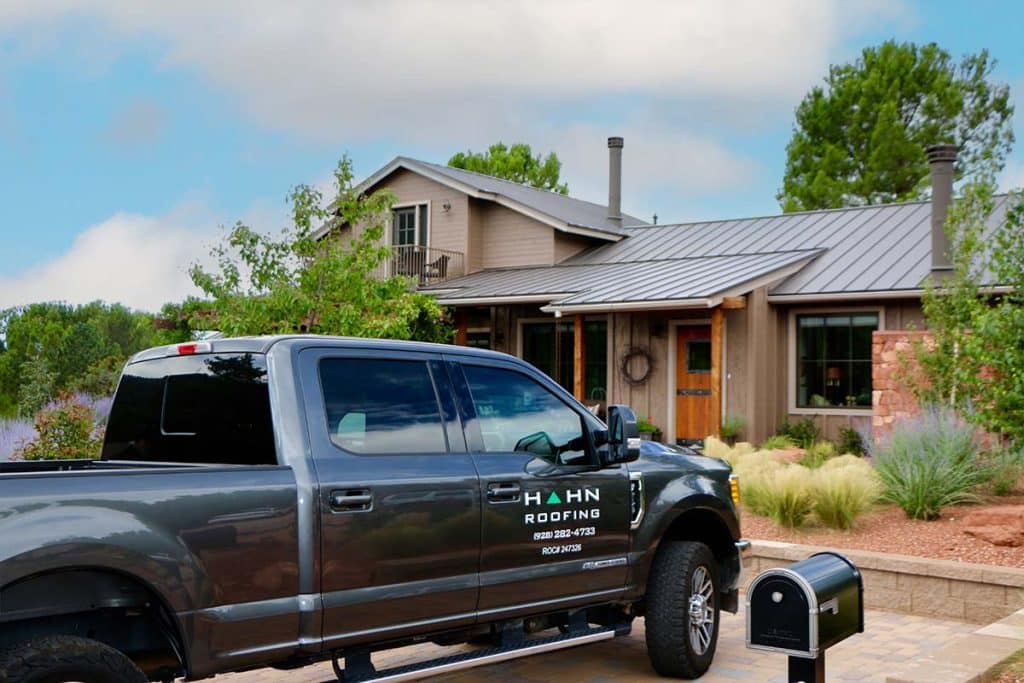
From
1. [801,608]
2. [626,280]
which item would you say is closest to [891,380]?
[626,280]

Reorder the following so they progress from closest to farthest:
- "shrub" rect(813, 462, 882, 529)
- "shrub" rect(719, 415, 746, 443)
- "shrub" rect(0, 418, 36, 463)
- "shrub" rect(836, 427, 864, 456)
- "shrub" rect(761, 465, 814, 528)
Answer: "shrub" rect(813, 462, 882, 529), "shrub" rect(761, 465, 814, 528), "shrub" rect(0, 418, 36, 463), "shrub" rect(836, 427, 864, 456), "shrub" rect(719, 415, 746, 443)

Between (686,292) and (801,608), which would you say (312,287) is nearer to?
(686,292)

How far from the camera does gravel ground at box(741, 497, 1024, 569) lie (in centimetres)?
910

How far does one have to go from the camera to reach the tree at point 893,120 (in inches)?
1468

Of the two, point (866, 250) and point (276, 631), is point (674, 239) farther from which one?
point (276, 631)

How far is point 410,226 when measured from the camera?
26438mm

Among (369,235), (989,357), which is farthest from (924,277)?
(369,235)

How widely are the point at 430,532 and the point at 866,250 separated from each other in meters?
17.2

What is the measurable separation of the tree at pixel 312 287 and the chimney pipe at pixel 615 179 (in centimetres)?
1189

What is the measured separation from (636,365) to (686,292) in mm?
2910

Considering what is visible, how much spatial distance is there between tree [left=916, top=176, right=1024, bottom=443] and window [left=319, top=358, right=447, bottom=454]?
24.6 ft

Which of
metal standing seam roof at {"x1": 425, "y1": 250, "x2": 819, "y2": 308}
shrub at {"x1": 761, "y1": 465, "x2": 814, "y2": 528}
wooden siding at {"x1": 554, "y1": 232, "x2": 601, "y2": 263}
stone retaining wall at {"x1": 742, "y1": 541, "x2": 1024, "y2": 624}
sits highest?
wooden siding at {"x1": 554, "y1": 232, "x2": 601, "y2": 263}

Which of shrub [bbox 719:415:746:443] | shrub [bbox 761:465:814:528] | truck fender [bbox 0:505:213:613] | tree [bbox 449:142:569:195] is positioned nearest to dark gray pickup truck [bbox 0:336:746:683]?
truck fender [bbox 0:505:213:613]

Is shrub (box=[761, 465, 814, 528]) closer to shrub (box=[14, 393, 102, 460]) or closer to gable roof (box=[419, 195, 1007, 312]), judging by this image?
shrub (box=[14, 393, 102, 460])
